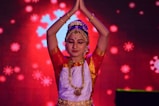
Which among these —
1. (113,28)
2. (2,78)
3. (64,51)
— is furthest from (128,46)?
(2,78)

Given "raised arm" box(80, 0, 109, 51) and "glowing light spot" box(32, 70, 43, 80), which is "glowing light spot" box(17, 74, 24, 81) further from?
"raised arm" box(80, 0, 109, 51)

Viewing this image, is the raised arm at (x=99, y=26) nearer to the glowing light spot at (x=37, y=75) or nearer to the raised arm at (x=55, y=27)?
the raised arm at (x=55, y=27)

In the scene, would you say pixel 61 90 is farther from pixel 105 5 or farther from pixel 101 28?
pixel 105 5

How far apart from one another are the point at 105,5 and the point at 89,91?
0.93 m

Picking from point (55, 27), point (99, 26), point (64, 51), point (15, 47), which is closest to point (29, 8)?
point (15, 47)

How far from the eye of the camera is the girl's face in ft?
6.31

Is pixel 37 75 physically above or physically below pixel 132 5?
below

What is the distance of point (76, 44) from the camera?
1.92 metres

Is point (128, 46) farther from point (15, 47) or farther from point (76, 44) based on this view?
point (15, 47)

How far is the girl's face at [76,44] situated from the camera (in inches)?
75.7

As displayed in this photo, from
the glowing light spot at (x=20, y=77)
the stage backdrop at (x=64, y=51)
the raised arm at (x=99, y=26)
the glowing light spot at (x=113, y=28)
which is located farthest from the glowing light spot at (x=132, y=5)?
the glowing light spot at (x=20, y=77)

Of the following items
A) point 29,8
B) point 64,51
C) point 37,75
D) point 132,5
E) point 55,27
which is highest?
point 29,8

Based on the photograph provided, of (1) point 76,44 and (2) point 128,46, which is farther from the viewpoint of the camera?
(2) point 128,46

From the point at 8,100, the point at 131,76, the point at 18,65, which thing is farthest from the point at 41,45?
the point at 131,76
